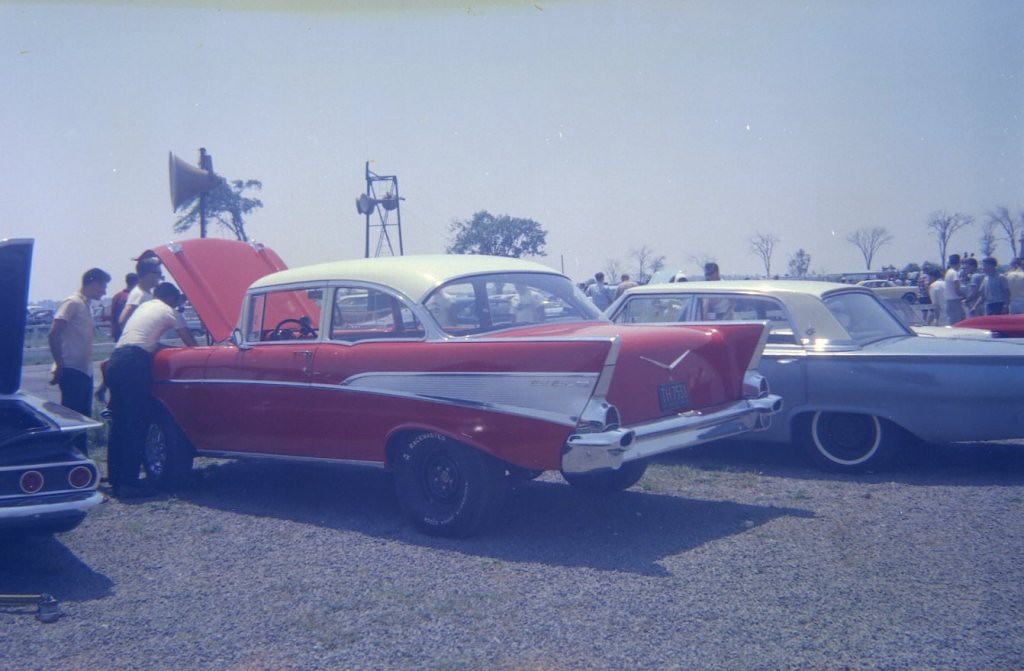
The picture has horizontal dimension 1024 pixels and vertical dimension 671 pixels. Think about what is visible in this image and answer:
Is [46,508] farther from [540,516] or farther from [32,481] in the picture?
[540,516]

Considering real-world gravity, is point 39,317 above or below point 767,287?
below

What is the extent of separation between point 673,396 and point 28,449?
11.9 feet

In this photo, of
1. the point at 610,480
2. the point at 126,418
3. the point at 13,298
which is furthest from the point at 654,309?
the point at 13,298

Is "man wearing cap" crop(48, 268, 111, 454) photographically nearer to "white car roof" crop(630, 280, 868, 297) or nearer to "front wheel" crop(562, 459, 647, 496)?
"front wheel" crop(562, 459, 647, 496)

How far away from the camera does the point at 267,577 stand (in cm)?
491

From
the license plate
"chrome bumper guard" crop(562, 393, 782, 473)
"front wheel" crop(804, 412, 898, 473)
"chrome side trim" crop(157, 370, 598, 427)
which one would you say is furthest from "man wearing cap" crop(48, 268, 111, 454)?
"front wheel" crop(804, 412, 898, 473)

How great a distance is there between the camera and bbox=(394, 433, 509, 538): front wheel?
533 cm

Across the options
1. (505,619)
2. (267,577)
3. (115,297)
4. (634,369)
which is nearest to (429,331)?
(634,369)

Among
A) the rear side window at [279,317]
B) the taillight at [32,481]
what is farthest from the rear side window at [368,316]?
the taillight at [32,481]

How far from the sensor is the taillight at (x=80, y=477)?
507 cm

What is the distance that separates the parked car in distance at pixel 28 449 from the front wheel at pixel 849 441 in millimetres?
4900

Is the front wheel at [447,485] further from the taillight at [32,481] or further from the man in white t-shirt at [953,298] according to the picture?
the man in white t-shirt at [953,298]

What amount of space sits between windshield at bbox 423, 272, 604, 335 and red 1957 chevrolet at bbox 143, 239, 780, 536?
10 millimetres

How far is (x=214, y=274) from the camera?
7.91m
